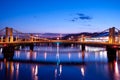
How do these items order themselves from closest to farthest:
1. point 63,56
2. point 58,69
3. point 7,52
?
point 58,69, point 7,52, point 63,56

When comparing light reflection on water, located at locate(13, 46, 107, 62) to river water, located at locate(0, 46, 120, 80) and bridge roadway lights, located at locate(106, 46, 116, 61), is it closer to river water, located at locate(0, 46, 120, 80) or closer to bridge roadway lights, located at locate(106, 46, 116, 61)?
bridge roadway lights, located at locate(106, 46, 116, 61)

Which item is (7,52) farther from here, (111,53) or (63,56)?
(111,53)

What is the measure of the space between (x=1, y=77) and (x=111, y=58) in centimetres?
3190

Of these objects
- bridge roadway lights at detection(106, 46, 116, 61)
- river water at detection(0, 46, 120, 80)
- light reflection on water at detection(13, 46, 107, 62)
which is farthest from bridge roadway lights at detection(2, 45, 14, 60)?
bridge roadway lights at detection(106, 46, 116, 61)

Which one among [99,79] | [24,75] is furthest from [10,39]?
[99,79]

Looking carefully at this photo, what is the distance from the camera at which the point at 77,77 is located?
3800cm

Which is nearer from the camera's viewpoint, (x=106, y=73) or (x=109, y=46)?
(x=106, y=73)

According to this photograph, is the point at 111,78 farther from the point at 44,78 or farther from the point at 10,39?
the point at 10,39

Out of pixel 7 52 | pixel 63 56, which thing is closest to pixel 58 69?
pixel 7 52

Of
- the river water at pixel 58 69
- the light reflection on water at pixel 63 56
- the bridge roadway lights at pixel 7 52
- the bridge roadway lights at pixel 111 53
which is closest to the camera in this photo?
the river water at pixel 58 69

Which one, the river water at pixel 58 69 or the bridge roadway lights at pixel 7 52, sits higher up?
the bridge roadway lights at pixel 7 52

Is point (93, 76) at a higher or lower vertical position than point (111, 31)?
lower

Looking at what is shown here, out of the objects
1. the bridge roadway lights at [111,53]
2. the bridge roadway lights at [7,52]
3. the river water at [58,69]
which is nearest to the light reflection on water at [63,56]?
the bridge roadway lights at [111,53]

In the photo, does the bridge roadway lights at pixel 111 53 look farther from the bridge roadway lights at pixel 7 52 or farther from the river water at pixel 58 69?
the bridge roadway lights at pixel 7 52
